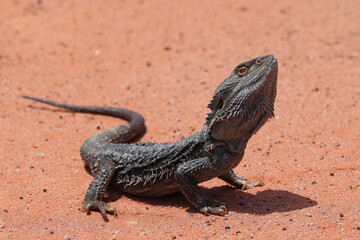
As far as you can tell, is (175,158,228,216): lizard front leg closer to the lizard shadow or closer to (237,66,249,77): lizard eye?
the lizard shadow

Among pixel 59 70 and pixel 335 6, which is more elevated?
pixel 335 6

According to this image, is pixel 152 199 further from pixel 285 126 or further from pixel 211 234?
pixel 285 126

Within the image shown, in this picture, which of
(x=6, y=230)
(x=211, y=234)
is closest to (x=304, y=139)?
(x=211, y=234)

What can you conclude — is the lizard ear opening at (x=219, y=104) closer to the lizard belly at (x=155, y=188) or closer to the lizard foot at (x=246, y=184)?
the lizard belly at (x=155, y=188)

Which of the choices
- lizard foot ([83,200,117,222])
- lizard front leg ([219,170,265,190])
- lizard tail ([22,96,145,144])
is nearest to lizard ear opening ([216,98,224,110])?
lizard front leg ([219,170,265,190])

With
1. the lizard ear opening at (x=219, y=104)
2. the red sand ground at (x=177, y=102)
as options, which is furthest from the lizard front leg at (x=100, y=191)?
the lizard ear opening at (x=219, y=104)
